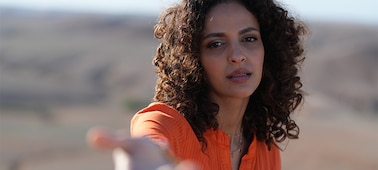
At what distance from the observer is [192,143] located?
329cm

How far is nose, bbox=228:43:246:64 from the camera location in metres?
3.50

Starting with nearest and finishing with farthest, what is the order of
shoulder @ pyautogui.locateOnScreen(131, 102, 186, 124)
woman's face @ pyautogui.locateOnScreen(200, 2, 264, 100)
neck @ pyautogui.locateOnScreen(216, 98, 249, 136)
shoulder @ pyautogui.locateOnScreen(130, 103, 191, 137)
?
shoulder @ pyautogui.locateOnScreen(130, 103, 191, 137), shoulder @ pyautogui.locateOnScreen(131, 102, 186, 124), woman's face @ pyautogui.locateOnScreen(200, 2, 264, 100), neck @ pyautogui.locateOnScreen(216, 98, 249, 136)

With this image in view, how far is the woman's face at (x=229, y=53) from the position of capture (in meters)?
3.54

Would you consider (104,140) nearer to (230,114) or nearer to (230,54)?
(230,54)

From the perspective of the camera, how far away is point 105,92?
165 ft

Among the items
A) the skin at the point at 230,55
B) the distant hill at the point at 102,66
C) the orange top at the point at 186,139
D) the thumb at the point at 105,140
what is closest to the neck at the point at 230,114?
the skin at the point at 230,55

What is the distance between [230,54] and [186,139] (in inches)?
18.5

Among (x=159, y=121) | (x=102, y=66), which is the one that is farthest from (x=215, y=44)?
(x=102, y=66)

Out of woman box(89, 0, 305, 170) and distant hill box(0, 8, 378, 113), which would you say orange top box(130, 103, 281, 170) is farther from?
distant hill box(0, 8, 378, 113)

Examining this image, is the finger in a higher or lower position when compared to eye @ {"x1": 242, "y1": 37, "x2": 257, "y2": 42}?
lower

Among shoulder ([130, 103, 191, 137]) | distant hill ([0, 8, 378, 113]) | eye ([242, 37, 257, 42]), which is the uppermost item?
distant hill ([0, 8, 378, 113])

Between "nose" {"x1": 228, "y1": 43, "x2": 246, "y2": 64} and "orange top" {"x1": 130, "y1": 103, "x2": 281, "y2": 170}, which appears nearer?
"orange top" {"x1": 130, "y1": 103, "x2": 281, "y2": 170}

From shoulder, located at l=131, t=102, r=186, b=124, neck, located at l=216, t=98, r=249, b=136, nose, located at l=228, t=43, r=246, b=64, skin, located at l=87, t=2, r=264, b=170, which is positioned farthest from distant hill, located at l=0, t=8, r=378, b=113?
shoulder, located at l=131, t=102, r=186, b=124

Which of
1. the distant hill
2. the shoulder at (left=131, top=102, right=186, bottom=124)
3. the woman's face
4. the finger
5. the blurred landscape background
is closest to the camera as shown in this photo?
the finger
